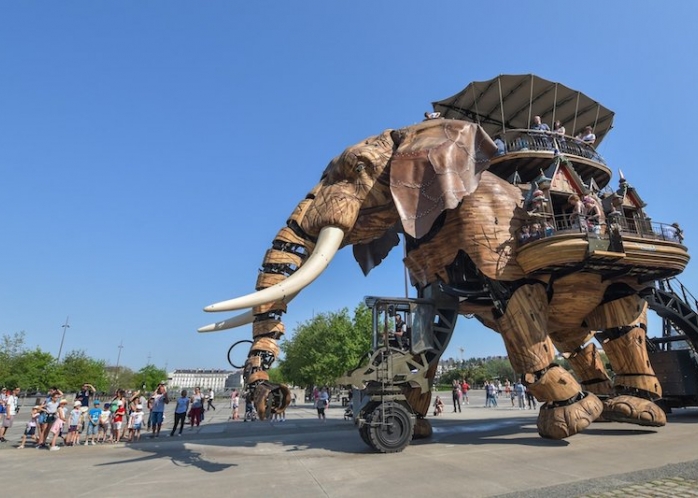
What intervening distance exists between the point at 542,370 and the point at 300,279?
14.6 feet

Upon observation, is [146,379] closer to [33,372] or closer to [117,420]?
[33,372]

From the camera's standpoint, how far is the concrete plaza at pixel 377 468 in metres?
4.82

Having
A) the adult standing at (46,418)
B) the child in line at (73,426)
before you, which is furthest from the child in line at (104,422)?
the adult standing at (46,418)

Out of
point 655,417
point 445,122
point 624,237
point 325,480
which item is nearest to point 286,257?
point 325,480

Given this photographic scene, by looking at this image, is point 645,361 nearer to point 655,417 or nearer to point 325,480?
point 655,417

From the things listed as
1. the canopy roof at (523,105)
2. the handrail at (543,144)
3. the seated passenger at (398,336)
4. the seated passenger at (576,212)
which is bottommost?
the seated passenger at (398,336)

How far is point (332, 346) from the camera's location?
3081 centimetres

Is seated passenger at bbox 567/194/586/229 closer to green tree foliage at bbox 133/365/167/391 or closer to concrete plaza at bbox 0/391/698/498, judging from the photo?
concrete plaza at bbox 0/391/698/498

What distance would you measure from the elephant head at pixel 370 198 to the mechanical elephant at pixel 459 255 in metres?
0.02

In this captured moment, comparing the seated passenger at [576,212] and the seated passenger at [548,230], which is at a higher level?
the seated passenger at [576,212]

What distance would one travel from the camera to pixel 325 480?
5.35 meters

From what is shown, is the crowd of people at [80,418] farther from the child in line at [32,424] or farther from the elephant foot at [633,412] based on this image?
the elephant foot at [633,412]

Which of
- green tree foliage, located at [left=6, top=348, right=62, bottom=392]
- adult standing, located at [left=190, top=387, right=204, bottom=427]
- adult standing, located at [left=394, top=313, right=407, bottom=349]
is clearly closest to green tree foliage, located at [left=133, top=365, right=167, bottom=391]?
green tree foliage, located at [left=6, top=348, right=62, bottom=392]

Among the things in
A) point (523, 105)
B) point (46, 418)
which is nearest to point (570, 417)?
point (46, 418)
